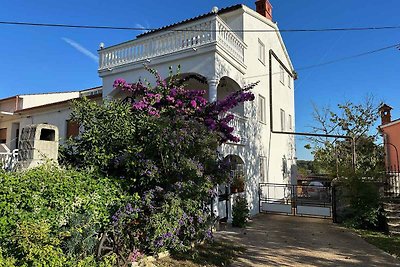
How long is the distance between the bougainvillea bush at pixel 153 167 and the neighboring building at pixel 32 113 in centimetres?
1034

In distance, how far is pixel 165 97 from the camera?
10602mm

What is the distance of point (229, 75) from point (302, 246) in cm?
770

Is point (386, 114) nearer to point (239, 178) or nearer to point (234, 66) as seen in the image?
point (234, 66)

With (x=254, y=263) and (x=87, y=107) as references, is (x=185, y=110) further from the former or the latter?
(x=254, y=263)

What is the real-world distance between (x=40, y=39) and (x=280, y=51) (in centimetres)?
1628

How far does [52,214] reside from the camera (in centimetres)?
559

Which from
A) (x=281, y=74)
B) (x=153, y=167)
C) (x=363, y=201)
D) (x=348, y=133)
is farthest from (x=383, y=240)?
(x=348, y=133)

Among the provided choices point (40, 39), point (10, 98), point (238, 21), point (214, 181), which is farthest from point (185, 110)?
point (10, 98)

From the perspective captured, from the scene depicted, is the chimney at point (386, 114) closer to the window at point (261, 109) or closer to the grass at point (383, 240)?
the window at point (261, 109)

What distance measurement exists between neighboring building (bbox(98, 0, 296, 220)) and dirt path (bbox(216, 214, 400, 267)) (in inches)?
80.8

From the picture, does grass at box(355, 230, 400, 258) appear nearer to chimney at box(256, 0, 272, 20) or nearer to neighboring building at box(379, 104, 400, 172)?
neighboring building at box(379, 104, 400, 172)

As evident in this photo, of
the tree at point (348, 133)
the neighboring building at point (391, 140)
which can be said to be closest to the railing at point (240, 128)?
the neighboring building at point (391, 140)

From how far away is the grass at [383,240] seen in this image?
8562mm

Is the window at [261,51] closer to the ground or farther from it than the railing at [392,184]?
farther from it
